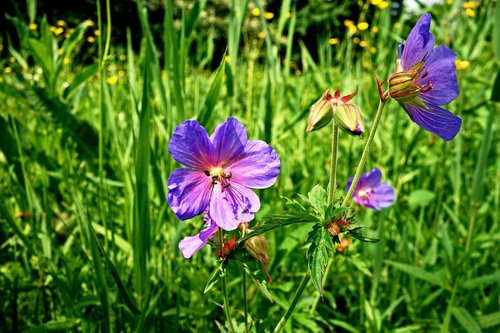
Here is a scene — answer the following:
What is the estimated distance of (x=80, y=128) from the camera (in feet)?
5.04

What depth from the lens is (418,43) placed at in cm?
71

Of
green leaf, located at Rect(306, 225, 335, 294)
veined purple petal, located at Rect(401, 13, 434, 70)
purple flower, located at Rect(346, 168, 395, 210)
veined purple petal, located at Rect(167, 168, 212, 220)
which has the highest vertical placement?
veined purple petal, located at Rect(401, 13, 434, 70)

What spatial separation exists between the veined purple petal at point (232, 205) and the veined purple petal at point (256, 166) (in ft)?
0.06

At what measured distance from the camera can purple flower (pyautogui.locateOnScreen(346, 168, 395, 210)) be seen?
51.8 inches

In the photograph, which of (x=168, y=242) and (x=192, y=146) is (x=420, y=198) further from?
(x=192, y=146)

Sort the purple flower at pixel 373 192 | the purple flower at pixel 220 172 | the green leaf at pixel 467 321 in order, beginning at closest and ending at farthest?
1. the purple flower at pixel 220 172
2. the green leaf at pixel 467 321
3. the purple flower at pixel 373 192

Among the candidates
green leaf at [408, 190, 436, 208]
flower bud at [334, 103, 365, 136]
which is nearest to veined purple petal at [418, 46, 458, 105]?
flower bud at [334, 103, 365, 136]

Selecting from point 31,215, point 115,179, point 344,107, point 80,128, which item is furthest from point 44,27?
point 344,107

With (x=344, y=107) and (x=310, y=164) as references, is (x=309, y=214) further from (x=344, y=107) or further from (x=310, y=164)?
(x=310, y=164)

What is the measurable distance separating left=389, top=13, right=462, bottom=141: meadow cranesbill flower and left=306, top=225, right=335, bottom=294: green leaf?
0.81 ft

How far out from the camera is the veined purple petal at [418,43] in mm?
692

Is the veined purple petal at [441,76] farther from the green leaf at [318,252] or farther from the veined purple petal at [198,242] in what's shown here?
the veined purple petal at [198,242]

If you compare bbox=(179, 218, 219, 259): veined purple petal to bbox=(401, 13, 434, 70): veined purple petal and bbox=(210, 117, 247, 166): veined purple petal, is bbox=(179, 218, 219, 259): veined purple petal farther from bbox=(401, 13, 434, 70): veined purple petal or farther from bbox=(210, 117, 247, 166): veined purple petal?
bbox=(401, 13, 434, 70): veined purple petal

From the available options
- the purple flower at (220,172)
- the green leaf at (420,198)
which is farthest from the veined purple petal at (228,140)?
the green leaf at (420,198)
